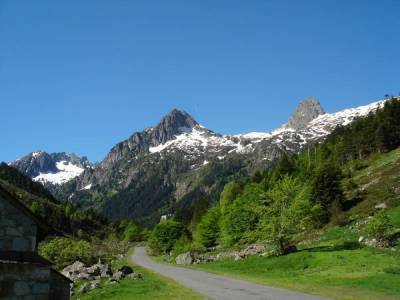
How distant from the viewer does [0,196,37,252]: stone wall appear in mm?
11402

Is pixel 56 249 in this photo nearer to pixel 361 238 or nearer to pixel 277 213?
pixel 277 213

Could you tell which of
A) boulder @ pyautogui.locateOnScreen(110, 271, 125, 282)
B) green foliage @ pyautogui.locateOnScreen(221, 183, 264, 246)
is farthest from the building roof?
green foliage @ pyautogui.locateOnScreen(221, 183, 264, 246)

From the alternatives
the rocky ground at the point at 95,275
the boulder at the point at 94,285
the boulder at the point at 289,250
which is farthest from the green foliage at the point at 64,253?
the boulder at the point at 289,250

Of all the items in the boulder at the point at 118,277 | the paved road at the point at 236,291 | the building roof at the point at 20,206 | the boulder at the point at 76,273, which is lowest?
the paved road at the point at 236,291

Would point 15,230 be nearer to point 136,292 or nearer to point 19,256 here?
point 19,256

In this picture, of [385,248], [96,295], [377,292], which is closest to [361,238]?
[385,248]

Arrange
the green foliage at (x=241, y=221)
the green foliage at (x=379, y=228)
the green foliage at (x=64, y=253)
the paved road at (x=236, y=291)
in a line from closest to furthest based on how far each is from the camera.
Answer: the paved road at (x=236, y=291) → the green foliage at (x=379, y=228) → the green foliage at (x=64, y=253) → the green foliage at (x=241, y=221)

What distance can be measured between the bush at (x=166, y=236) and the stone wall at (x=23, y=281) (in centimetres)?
8646

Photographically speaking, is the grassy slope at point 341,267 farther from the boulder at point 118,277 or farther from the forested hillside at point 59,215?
the forested hillside at point 59,215

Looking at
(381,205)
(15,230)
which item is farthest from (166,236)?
(15,230)

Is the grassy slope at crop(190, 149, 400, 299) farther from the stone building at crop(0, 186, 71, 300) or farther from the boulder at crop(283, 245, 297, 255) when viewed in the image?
the stone building at crop(0, 186, 71, 300)

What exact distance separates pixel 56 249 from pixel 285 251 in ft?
95.7

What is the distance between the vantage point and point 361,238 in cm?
4288

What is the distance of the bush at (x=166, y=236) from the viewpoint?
9725 centimetres
